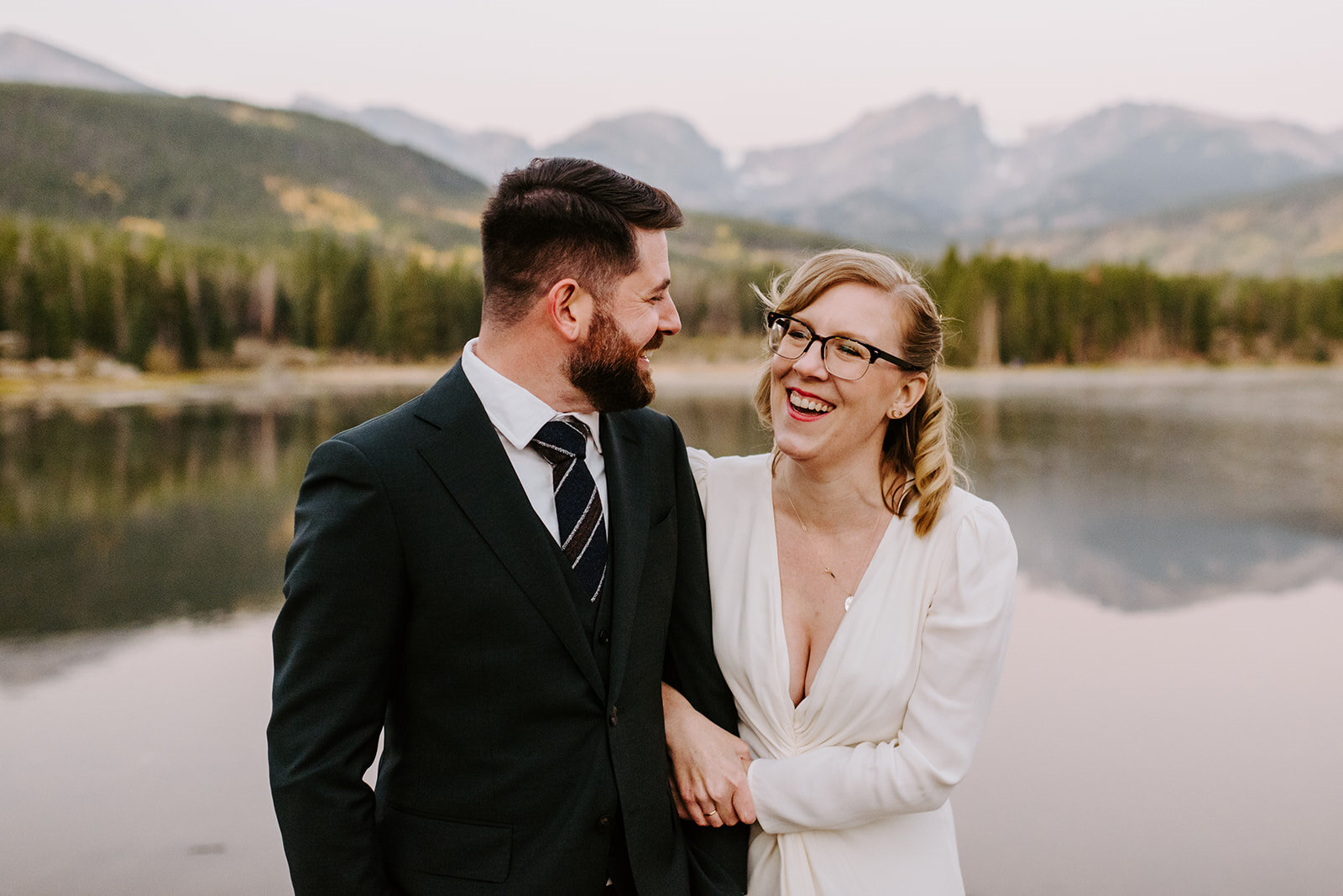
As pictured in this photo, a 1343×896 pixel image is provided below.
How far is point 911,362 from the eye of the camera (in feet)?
8.89

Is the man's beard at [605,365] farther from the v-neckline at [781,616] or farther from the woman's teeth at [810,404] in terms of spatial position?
the v-neckline at [781,616]

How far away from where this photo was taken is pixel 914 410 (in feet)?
9.57

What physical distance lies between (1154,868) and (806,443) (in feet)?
12.4

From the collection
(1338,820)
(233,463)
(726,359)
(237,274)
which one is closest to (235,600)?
(1338,820)

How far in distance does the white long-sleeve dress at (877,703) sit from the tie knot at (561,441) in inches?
29.0

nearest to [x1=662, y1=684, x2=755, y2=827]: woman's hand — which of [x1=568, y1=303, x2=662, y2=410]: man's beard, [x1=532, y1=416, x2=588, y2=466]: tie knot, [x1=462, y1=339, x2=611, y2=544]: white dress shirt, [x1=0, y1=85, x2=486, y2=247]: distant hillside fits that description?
[x1=462, y1=339, x2=611, y2=544]: white dress shirt

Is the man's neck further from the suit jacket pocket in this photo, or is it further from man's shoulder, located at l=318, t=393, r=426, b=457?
the suit jacket pocket

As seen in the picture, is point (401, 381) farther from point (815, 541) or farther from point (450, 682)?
point (450, 682)

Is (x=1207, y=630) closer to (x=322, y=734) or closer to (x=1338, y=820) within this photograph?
(x=1338, y=820)

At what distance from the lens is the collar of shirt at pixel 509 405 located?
7.29 ft

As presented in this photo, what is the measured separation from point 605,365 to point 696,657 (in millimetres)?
887

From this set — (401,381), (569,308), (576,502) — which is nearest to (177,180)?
(401,381)

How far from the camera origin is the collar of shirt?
222 centimetres

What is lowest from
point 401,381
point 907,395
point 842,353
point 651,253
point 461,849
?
point 401,381
